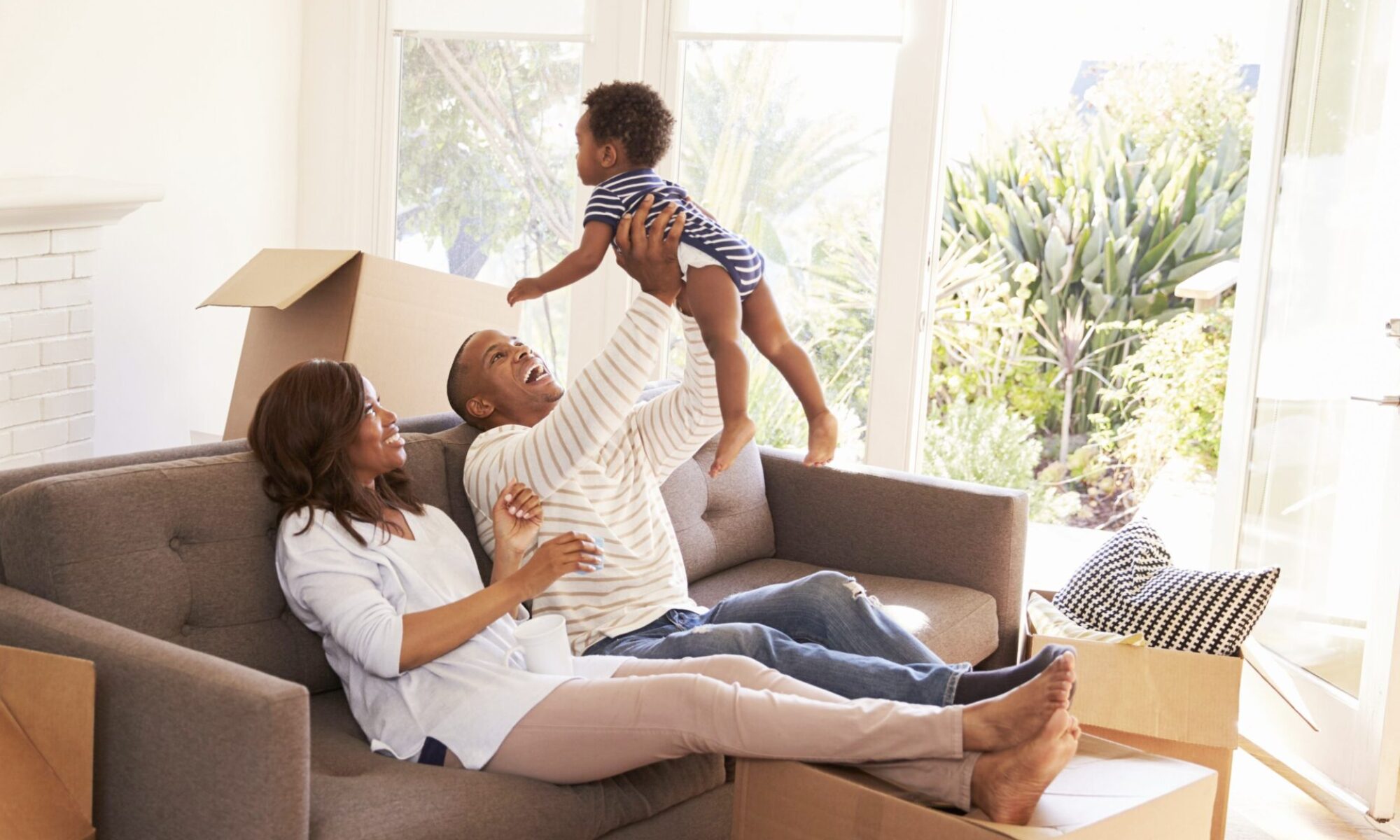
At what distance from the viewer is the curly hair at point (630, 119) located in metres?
2.23

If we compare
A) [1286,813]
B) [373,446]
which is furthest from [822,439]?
[1286,813]

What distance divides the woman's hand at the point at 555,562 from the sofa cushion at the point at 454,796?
0.28m

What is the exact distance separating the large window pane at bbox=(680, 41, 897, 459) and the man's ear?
5.59 feet

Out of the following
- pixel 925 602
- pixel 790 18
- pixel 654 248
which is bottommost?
pixel 925 602

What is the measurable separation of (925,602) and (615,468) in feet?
2.66

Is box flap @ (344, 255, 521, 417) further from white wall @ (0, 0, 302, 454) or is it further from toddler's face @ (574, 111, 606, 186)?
white wall @ (0, 0, 302, 454)

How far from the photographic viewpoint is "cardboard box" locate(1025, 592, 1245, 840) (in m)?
2.53

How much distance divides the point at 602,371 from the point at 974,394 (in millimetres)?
4365

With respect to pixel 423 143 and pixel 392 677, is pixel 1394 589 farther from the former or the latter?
pixel 423 143

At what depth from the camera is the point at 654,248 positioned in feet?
6.90

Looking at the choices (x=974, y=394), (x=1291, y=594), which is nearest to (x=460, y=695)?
(x=1291, y=594)

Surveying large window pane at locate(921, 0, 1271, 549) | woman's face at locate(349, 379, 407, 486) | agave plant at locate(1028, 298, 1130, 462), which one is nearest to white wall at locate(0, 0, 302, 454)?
woman's face at locate(349, 379, 407, 486)

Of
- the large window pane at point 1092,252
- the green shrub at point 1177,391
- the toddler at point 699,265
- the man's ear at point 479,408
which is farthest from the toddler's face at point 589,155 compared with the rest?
the green shrub at point 1177,391

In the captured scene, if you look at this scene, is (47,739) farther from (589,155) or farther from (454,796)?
(589,155)
